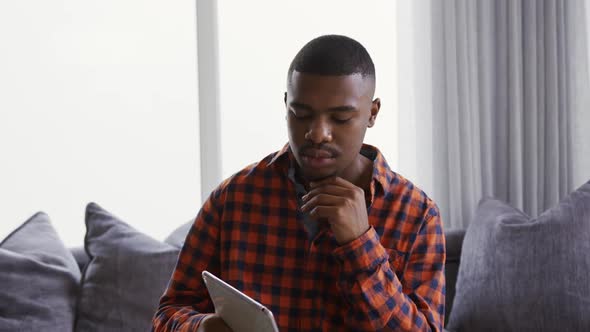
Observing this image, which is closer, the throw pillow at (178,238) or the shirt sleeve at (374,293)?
the shirt sleeve at (374,293)

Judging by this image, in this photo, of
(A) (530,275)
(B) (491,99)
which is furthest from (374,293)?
(B) (491,99)

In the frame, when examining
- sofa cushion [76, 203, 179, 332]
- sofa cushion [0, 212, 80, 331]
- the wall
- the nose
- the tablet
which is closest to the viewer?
the tablet

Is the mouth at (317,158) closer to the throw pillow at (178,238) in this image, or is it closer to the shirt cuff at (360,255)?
the shirt cuff at (360,255)

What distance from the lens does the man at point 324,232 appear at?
1.13 metres

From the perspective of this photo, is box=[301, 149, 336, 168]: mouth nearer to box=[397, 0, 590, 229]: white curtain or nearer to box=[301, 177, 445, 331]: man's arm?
box=[301, 177, 445, 331]: man's arm

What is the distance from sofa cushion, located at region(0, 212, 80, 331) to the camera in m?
1.85

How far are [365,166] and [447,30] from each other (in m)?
1.15

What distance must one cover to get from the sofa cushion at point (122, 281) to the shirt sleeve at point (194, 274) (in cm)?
70

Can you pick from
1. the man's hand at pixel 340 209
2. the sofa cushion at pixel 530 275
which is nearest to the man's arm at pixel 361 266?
the man's hand at pixel 340 209

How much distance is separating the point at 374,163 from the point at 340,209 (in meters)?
0.25

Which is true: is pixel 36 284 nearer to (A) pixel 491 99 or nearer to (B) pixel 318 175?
(B) pixel 318 175

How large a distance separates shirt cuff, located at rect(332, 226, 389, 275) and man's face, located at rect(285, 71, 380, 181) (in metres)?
0.14

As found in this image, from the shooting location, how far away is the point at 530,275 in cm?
195

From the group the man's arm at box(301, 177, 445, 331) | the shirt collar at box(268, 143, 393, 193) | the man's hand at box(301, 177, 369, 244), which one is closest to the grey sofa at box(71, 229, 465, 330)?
the shirt collar at box(268, 143, 393, 193)
